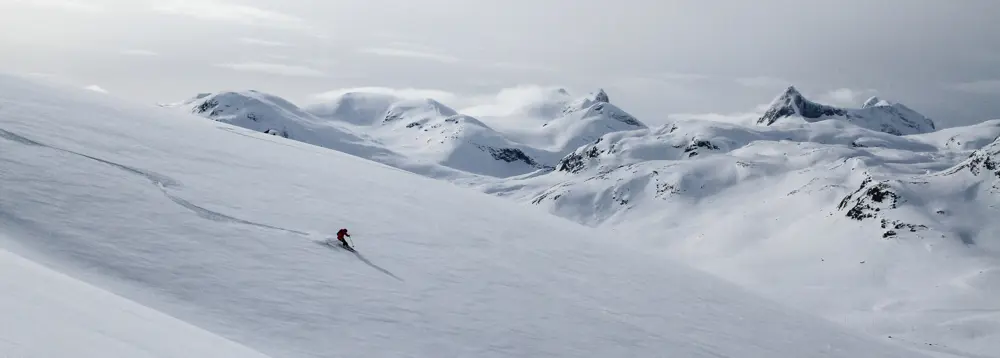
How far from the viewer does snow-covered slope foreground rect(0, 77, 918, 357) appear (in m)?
11.1

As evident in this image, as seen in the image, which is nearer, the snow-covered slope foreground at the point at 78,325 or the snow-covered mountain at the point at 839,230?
the snow-covered slope foreground at the point at 78,325

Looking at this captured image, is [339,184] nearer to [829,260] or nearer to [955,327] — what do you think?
[955,327]

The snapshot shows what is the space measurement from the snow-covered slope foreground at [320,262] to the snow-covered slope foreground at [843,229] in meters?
67.3

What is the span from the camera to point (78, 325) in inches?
264

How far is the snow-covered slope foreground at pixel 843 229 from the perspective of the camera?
3748 inches

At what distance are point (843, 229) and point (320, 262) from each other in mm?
141501

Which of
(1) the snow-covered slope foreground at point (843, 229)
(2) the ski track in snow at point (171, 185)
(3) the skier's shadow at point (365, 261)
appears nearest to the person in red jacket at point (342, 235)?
(3) the skier's shadow at point (365, 261)

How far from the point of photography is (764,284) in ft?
371

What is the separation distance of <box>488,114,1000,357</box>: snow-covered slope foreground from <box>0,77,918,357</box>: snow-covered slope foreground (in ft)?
221

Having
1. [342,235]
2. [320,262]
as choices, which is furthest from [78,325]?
[342,235]

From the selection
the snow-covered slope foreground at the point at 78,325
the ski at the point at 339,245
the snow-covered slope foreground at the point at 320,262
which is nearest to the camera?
the snow-covered slope foreground at the point at 78,325

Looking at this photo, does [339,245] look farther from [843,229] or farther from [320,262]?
[843,229]

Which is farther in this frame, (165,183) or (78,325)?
(165,183)

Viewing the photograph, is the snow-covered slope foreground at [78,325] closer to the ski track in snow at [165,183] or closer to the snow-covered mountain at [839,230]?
the ski track in snow at [165,183]
